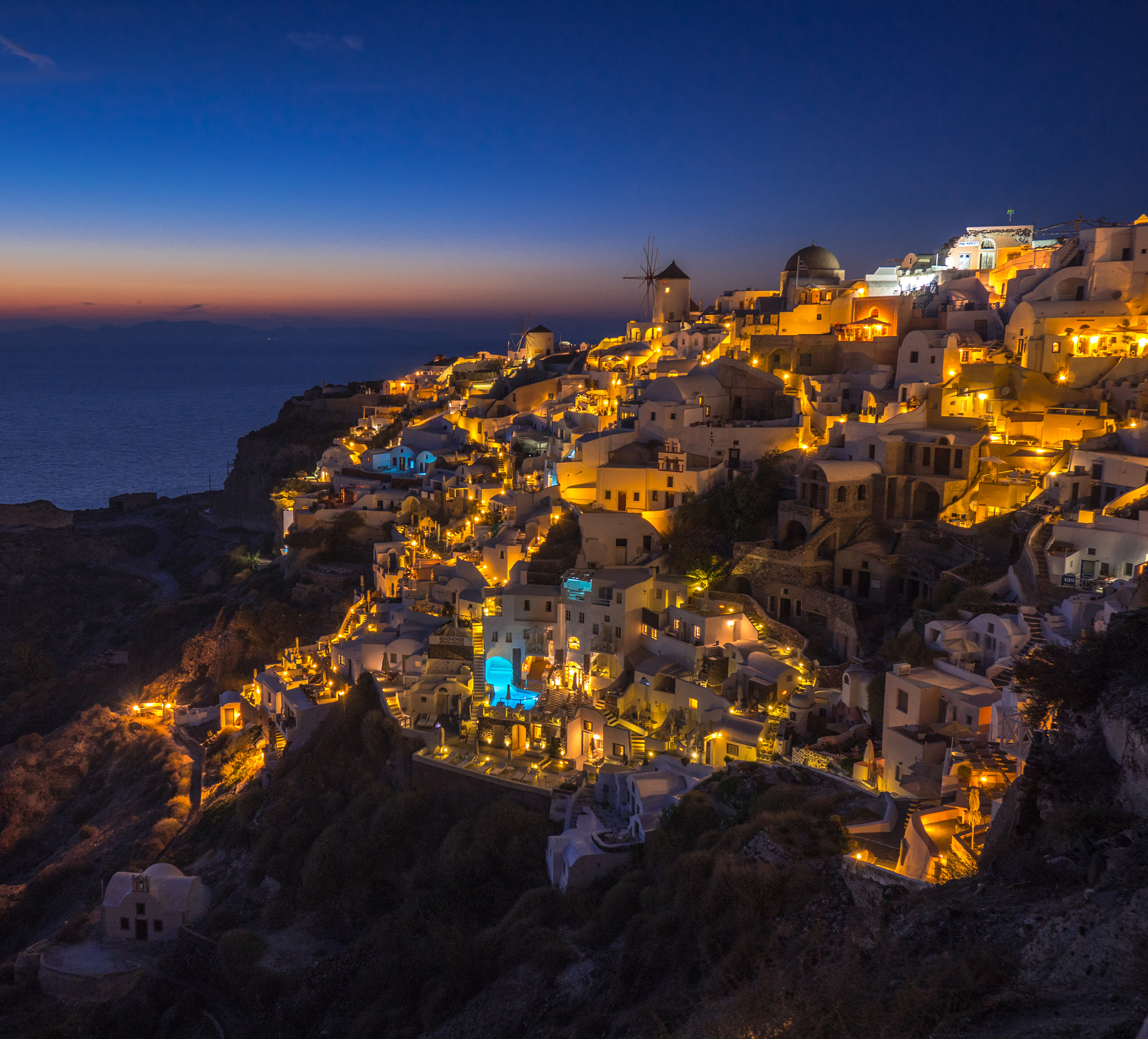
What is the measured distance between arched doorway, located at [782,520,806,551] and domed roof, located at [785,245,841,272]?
19.0 meters

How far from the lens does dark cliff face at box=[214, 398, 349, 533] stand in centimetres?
5428

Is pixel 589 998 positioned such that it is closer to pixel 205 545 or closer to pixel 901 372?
pixel 901 372

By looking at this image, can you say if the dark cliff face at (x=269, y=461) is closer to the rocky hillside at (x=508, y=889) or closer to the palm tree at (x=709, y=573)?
the rocky hillside at (x=508, y=889)

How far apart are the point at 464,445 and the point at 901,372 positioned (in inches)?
796

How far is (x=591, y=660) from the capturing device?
21.8 m

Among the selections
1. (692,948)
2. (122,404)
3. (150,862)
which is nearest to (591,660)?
(692,948)

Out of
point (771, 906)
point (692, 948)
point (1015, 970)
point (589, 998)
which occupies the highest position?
point (1015, 970)

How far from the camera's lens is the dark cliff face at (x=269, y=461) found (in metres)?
54.3

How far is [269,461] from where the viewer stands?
55.4 meters

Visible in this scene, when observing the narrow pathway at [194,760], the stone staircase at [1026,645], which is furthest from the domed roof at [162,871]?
the stone staircase at [1026,645]

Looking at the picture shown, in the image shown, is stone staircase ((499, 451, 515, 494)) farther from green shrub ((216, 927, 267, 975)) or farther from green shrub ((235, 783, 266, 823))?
green shrub ((216, 927, 267, 975))

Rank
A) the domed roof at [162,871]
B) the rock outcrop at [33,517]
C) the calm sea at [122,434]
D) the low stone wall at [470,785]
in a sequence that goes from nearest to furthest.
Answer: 1. the low stone wall at [470,785]
2. the domed roof at [162,871]
3. the rock outcrop at [33,517]
4. the calm sea at [122,434]

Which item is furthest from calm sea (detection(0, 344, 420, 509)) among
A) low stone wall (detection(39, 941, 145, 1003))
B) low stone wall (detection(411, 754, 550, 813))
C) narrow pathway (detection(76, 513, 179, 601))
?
low stone wall (detection(411, 754, 550, 813))

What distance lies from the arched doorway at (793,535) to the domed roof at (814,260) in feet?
62.4
